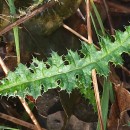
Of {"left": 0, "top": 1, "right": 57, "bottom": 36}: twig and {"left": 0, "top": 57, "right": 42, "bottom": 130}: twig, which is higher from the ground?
{"left": 0, "top": 1, "right": 57, "bottom": 36}: twig

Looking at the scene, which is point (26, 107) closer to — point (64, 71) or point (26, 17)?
point (64, 71)

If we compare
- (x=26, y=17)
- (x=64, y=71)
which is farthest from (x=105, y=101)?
(x=26, y=17)

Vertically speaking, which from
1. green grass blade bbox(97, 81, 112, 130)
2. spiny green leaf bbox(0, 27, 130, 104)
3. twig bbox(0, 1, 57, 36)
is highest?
twig bbox(0, 1, 57, 36)

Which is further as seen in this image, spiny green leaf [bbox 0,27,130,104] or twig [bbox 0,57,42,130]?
twig [bbox 0,57,42,130]

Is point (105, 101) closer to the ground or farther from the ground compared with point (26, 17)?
closer to the ground

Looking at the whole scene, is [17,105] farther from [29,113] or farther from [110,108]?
[110,108]

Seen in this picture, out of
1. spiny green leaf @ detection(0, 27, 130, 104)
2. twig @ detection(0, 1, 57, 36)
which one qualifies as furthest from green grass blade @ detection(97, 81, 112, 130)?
twig @ detection(0, 1, 57, 36)

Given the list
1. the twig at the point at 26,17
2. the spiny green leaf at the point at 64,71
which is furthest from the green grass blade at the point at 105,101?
the twig at the point at 26,17

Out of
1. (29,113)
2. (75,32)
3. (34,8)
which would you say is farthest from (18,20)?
(29,113)

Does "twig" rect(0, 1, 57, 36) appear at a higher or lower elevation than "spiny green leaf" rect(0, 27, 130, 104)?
higher

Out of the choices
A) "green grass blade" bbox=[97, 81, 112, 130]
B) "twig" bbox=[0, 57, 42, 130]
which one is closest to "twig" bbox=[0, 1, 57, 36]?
"twig" bbox=[0, 57, 42, 130]

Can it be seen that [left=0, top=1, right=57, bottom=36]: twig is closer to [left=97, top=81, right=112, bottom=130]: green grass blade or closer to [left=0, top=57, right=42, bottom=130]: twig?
[left=0, top=57, right=42, bottom=130]: twig

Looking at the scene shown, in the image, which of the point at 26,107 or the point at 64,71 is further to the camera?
the point at 26,107
